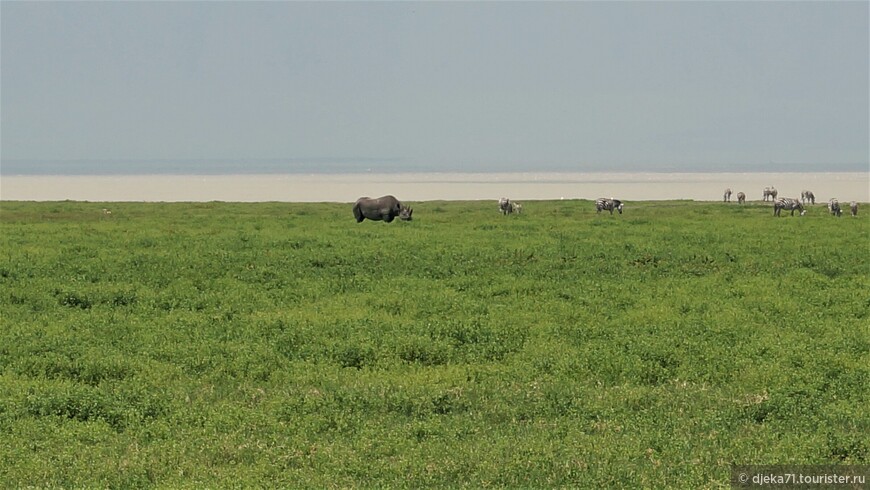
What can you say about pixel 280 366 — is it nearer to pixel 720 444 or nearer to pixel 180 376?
pixel 180 376

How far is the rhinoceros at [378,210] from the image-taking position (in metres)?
39.2

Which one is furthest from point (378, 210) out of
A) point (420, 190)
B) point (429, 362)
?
point (420, 190)

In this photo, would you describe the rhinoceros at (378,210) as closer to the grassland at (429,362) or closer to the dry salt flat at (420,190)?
the grassland at (429,362)

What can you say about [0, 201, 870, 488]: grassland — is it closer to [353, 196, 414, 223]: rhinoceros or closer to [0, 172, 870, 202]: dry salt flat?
[353, 196, 414, 223]: rhinoceros

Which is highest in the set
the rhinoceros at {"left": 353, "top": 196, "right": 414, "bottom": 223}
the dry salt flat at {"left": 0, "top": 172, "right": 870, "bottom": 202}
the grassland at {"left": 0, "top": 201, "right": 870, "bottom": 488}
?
the dry salt flat at {"left": 0, "top": 172, "right": 870, "bottom": 202}

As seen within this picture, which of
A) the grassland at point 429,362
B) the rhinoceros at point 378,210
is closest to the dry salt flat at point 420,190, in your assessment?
the rhinoceros at point 378,210

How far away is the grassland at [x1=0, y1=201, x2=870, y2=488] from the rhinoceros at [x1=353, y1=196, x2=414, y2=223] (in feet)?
39.3

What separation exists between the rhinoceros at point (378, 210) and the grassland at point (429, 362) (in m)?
12.0

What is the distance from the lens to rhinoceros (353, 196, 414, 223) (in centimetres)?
3916

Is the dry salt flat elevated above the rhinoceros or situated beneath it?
elevated above

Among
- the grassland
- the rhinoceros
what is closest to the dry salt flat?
the rhinoceros

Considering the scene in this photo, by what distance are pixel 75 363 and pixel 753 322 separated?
12519 millimetres

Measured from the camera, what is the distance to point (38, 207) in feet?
174

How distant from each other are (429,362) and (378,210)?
24633mm
